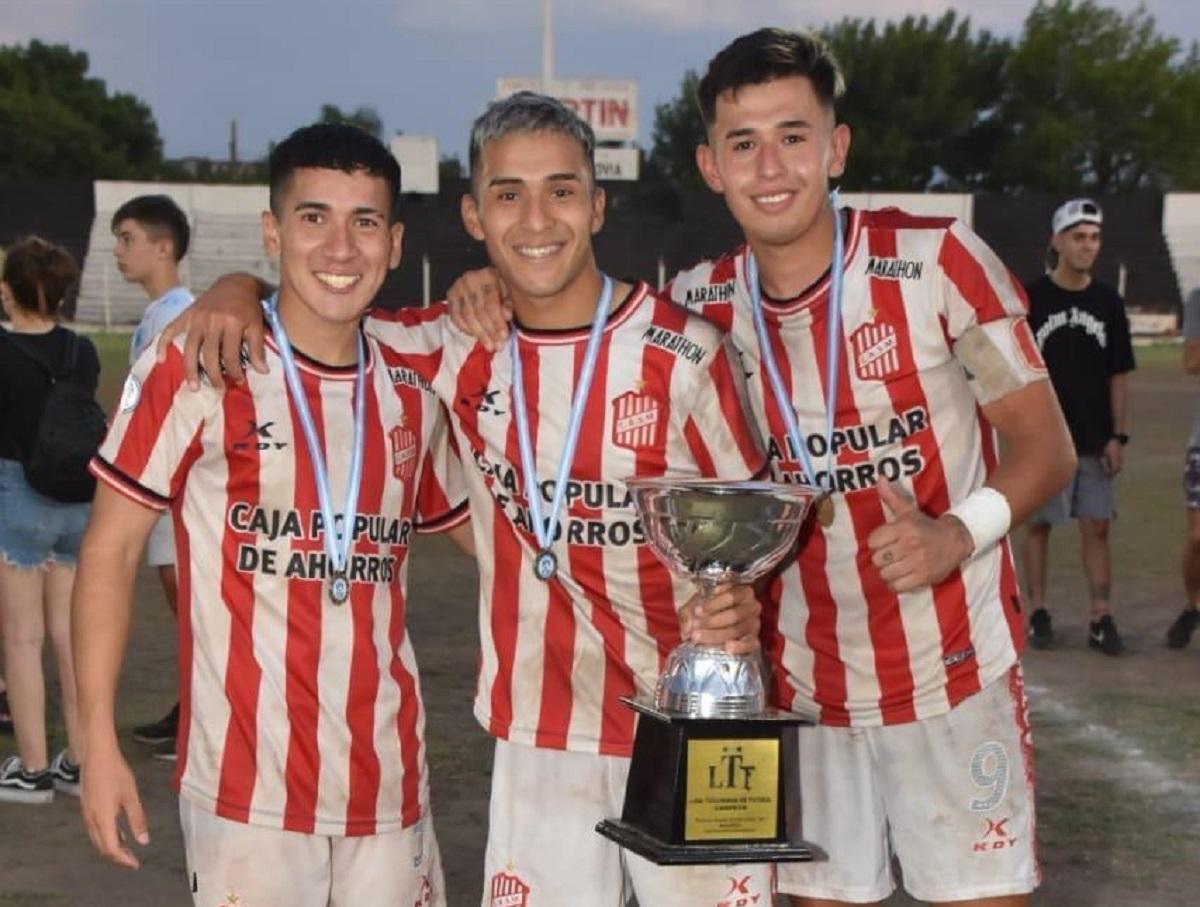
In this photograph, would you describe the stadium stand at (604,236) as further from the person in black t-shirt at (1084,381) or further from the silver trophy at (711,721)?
the silver trophy at (711,721)

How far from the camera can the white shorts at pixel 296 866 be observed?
11.1 ft

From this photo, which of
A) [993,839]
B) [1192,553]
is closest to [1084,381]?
[1192,553]

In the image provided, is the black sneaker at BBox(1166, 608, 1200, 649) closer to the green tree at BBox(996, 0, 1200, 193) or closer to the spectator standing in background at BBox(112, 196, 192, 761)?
the spectator standing in background at BBox(112, 196, 192, 761)

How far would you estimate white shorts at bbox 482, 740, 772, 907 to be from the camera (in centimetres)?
353

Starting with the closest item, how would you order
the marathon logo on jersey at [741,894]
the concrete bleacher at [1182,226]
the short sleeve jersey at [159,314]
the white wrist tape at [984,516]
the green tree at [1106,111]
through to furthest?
1. the white wrist tape at [984,516]
2. the marathon logo on jersey at [741,894]
3. the short sleeve jersey at [159,314]
4. the concrete bleacher at [1182,226]
5. the green tree at [1106,111]

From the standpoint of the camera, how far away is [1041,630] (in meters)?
8.68

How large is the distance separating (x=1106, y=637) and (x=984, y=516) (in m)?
5.45

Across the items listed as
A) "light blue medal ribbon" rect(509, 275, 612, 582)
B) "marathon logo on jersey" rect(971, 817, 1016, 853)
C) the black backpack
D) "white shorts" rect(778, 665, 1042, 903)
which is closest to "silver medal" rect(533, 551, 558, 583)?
"light blue medal ribbon" rect(509, 275, 612, 582)

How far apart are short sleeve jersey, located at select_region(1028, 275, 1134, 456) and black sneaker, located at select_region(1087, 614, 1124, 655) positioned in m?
0.91

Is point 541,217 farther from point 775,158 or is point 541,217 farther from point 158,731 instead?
point 158,731

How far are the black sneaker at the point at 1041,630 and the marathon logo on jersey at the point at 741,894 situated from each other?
5.48 m

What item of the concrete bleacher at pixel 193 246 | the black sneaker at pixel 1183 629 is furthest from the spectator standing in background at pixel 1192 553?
the concrete bleacher at pixel 193 246

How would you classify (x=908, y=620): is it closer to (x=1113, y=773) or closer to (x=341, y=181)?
(x=341, y=181)

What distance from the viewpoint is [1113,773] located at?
6539 millimetres
